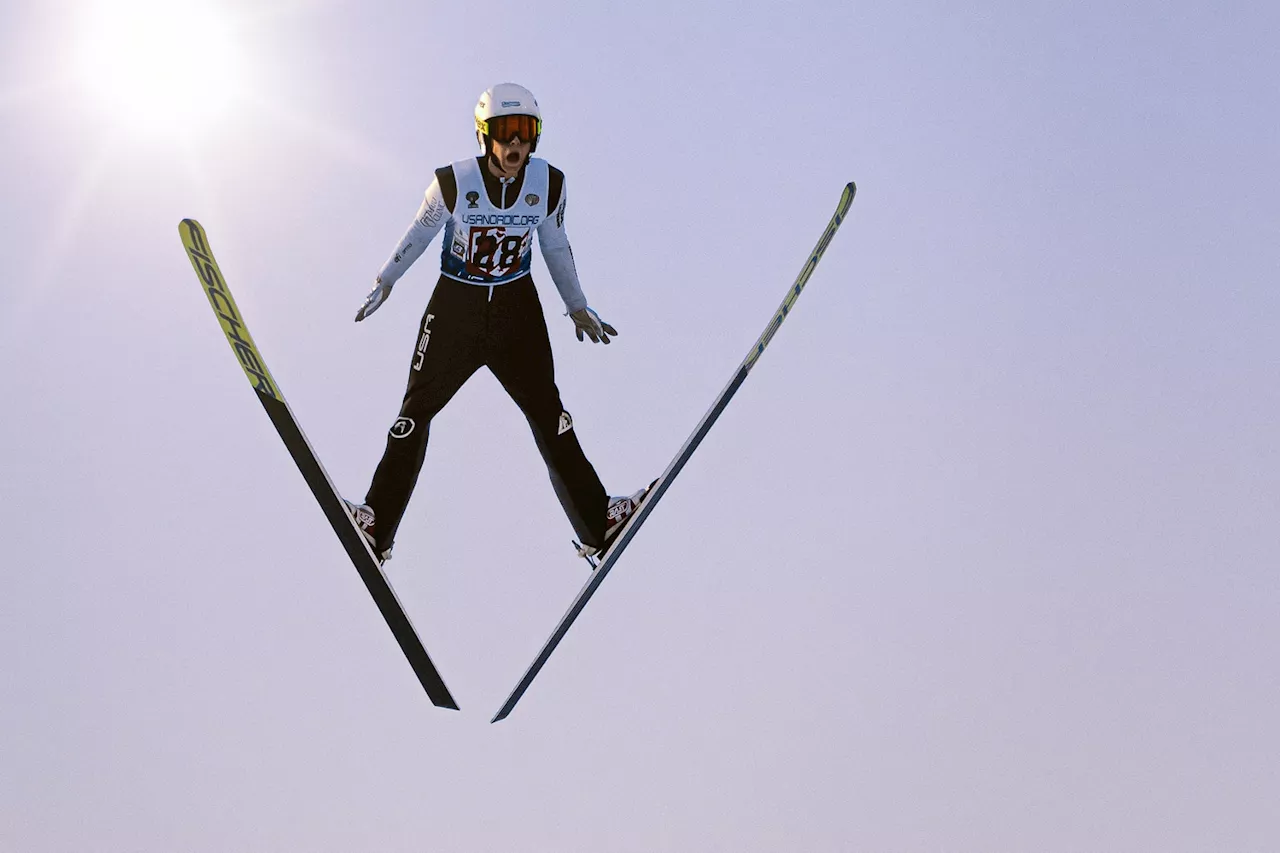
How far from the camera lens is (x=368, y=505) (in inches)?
390

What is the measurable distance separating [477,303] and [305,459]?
1528 mm

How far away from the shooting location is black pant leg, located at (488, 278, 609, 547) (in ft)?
32.7

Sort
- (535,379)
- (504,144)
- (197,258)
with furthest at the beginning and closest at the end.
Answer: (535,379)
(504,144)
(197,258)

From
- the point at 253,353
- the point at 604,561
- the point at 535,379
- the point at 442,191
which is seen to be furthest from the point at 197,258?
the point at 604,561

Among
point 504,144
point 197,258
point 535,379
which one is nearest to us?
point 197,258

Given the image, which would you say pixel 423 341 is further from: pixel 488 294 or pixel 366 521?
pixel 366 521

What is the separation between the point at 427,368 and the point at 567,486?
127cm

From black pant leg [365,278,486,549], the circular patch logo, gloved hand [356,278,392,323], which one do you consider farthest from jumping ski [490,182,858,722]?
gloved hand [356,278,392,323]

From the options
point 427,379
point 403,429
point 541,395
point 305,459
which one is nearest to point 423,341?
point 427,379

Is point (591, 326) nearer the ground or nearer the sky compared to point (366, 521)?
nearer the sky

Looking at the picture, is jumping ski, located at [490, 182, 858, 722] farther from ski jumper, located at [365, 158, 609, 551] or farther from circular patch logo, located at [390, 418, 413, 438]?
circular patch logo, located at [390, 418, 413, 438]

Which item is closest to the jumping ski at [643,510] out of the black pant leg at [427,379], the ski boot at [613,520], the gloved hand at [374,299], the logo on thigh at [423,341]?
the ski boot at [613,520]

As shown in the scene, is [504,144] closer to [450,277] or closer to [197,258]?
[450,277]

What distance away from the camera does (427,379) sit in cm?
990
